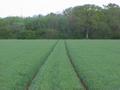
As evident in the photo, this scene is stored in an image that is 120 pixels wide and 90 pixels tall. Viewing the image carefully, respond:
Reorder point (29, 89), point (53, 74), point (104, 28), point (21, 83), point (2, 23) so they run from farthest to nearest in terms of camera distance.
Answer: point (2, 23) < point (104, 28) < point (53, 74) < point (21, 83) < point (29, 89)

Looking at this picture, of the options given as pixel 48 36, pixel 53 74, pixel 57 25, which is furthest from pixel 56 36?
pixel 53 74

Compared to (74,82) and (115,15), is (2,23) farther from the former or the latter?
(74,82)

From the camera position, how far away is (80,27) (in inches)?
3516

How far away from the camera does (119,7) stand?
97.2 metres

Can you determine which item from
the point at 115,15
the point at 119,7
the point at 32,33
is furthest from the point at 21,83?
the point at 119,7

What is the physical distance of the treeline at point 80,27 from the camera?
87125 mm

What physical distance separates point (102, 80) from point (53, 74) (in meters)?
2.34

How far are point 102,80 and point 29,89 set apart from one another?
10.2 feet

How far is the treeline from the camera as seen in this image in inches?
3430

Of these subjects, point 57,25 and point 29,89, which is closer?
point 29,89

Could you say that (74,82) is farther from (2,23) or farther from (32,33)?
(2,23)

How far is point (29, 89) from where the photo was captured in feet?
30.3

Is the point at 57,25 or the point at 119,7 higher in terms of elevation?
the point at 119,7

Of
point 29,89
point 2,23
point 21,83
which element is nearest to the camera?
point 29,89
